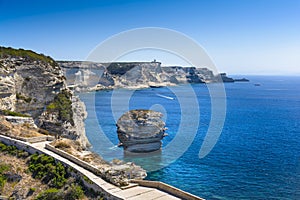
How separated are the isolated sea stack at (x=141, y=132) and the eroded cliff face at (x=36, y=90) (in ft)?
20.8

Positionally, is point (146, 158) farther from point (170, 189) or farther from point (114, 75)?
point (114, 75)

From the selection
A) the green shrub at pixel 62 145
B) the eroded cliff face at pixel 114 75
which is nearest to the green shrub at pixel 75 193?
the green shrub at pixel 62 145

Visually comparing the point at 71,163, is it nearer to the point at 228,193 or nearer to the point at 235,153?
the point at 228,193

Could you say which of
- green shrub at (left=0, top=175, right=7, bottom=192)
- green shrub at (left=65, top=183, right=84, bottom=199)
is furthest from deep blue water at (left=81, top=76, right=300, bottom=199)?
green shrub at (left=0, top=175, right=7, bottom=192)

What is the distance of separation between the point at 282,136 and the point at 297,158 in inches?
502

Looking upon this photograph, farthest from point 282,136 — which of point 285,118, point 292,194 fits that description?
point 292,194

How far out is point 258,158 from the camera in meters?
36.9

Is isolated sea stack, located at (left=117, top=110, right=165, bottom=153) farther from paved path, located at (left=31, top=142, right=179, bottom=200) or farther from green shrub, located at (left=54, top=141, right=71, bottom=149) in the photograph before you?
paved path, located at (left=31, top=142, right=179, bottom=200)

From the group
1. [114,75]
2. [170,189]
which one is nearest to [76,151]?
[170,189]

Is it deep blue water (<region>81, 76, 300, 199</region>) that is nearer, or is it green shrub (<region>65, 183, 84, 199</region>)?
green shrub (<region>65, 183, 84, 199</region>)

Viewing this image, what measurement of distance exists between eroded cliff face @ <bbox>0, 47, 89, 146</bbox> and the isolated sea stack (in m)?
6.34

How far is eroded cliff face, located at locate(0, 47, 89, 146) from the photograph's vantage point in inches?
1383

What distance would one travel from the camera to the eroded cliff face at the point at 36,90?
35.1 meters

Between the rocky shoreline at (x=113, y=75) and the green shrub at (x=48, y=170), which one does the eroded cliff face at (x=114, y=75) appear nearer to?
the rocky shoreline at (x=113, y=75)
